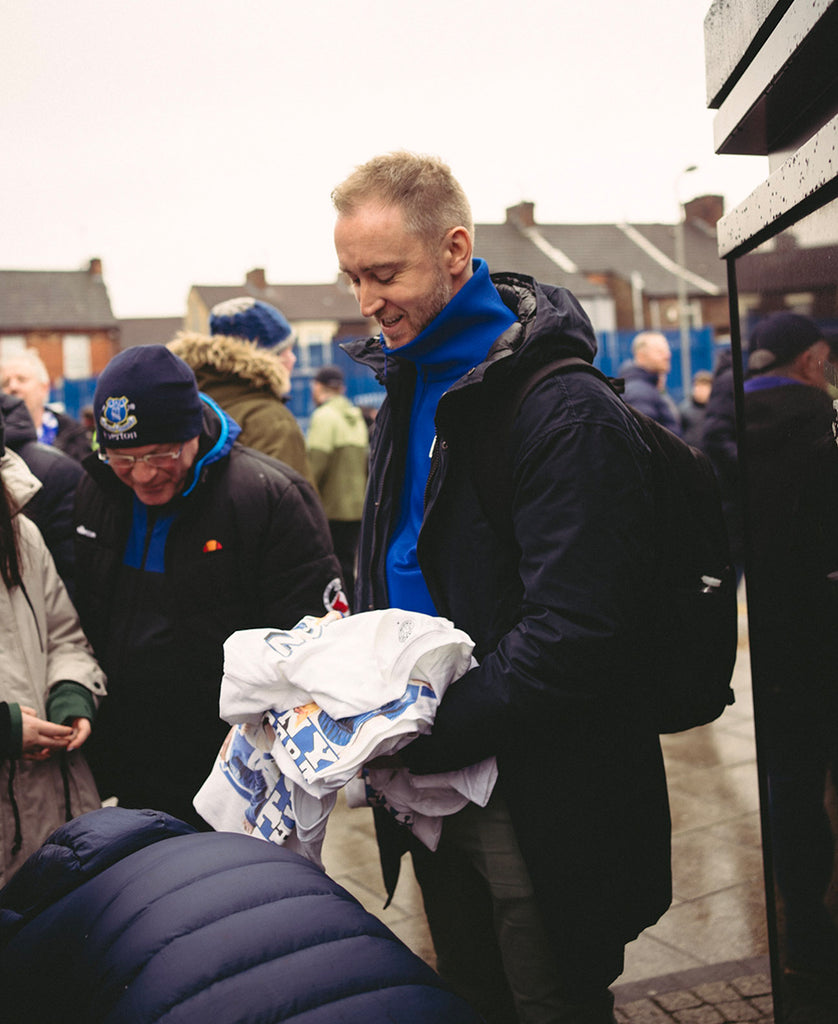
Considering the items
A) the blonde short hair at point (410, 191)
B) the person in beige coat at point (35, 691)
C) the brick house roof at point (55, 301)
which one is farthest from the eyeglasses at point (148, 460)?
the brick house roof at point (55, 301)

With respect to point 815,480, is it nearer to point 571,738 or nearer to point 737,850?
→ point 571,738

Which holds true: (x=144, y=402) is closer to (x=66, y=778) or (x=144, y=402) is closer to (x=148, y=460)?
(x=148, y=460)

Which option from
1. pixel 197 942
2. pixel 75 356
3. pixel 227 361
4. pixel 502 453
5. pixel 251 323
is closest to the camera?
pixel 197 942

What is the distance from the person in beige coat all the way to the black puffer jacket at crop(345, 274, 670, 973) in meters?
1.11

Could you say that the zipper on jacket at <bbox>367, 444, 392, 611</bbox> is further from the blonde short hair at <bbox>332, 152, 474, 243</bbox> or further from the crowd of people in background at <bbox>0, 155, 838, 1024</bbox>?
the blonde short hair at <bbox>332, 152, 474, 243</bbox>

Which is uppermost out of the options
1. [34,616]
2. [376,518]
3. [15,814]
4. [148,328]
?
[148,328]

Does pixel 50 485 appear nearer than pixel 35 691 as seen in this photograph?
No

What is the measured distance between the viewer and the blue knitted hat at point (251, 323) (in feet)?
13.0

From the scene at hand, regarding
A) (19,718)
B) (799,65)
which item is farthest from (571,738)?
(19,718)

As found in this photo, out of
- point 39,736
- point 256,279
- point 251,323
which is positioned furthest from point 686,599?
point 256,279

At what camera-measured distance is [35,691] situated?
8.21 ft

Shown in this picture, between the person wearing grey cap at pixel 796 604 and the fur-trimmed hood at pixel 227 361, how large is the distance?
198 cm

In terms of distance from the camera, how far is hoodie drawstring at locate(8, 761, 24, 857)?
2.40m

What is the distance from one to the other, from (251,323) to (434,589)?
2364 millimetres
